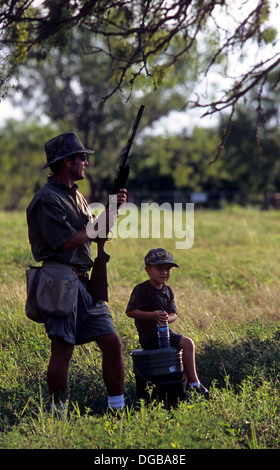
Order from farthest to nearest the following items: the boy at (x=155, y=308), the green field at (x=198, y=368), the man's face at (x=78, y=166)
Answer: the boy at (x=155, y=308)
the man's face at (x=78, y=166)
the green field at (x=198, y=368)

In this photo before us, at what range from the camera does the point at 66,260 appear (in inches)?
170

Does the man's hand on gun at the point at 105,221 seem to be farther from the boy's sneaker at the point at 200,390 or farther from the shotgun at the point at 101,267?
the boy's sneaker at the point at 200,390

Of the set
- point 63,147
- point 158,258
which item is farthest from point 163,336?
point 63,147

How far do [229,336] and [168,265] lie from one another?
1740 millimetres

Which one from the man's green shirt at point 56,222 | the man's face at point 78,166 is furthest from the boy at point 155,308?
the man's face at point 78,166

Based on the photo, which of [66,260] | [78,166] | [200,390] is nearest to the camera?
[66,260]

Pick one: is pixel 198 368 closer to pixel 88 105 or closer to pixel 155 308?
pixel 155 308

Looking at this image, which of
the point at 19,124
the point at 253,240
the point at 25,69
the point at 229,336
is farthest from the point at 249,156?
the point at 229,336

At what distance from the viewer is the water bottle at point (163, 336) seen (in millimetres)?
4691

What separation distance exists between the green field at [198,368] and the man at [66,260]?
302 millimetres

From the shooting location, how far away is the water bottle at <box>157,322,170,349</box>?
4.69m

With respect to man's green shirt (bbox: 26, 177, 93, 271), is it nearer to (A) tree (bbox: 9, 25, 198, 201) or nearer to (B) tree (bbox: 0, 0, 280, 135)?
(B) tree (bbox: 0, 0, 280, 135)

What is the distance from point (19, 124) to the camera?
35375mm

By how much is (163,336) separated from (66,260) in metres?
1.07
